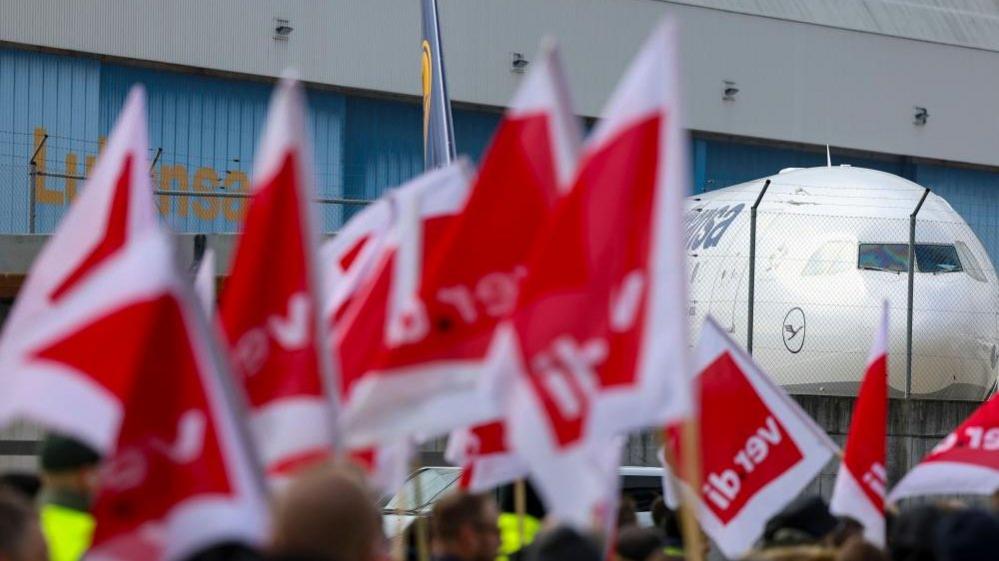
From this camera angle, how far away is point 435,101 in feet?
68.7

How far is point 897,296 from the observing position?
23234 mm

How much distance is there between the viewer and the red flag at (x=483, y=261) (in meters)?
7.02

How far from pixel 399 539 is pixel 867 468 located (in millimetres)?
2785

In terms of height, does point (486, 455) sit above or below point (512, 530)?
above

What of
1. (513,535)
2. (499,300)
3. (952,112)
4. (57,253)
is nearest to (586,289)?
(499,300)

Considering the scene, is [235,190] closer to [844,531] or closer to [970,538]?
[844,531]

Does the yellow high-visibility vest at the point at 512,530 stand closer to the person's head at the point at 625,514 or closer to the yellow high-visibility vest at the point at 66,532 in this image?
the person's head at the point at 625,514

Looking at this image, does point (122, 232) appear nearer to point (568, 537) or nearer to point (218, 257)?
point (568, 537)

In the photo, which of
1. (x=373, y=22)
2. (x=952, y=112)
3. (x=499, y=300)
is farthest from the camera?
(x=952, y=112)

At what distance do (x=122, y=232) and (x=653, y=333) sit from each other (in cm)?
241

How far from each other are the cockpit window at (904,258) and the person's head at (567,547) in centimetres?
1717

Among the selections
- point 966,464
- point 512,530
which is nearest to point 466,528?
point 512,530

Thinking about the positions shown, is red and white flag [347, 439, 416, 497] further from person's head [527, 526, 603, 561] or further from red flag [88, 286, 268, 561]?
red flag [88, 286, 268, 561]

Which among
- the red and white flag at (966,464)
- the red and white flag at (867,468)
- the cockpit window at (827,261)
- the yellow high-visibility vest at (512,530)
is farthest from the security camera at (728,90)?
the yellow high-visibility vest at (512,530)
